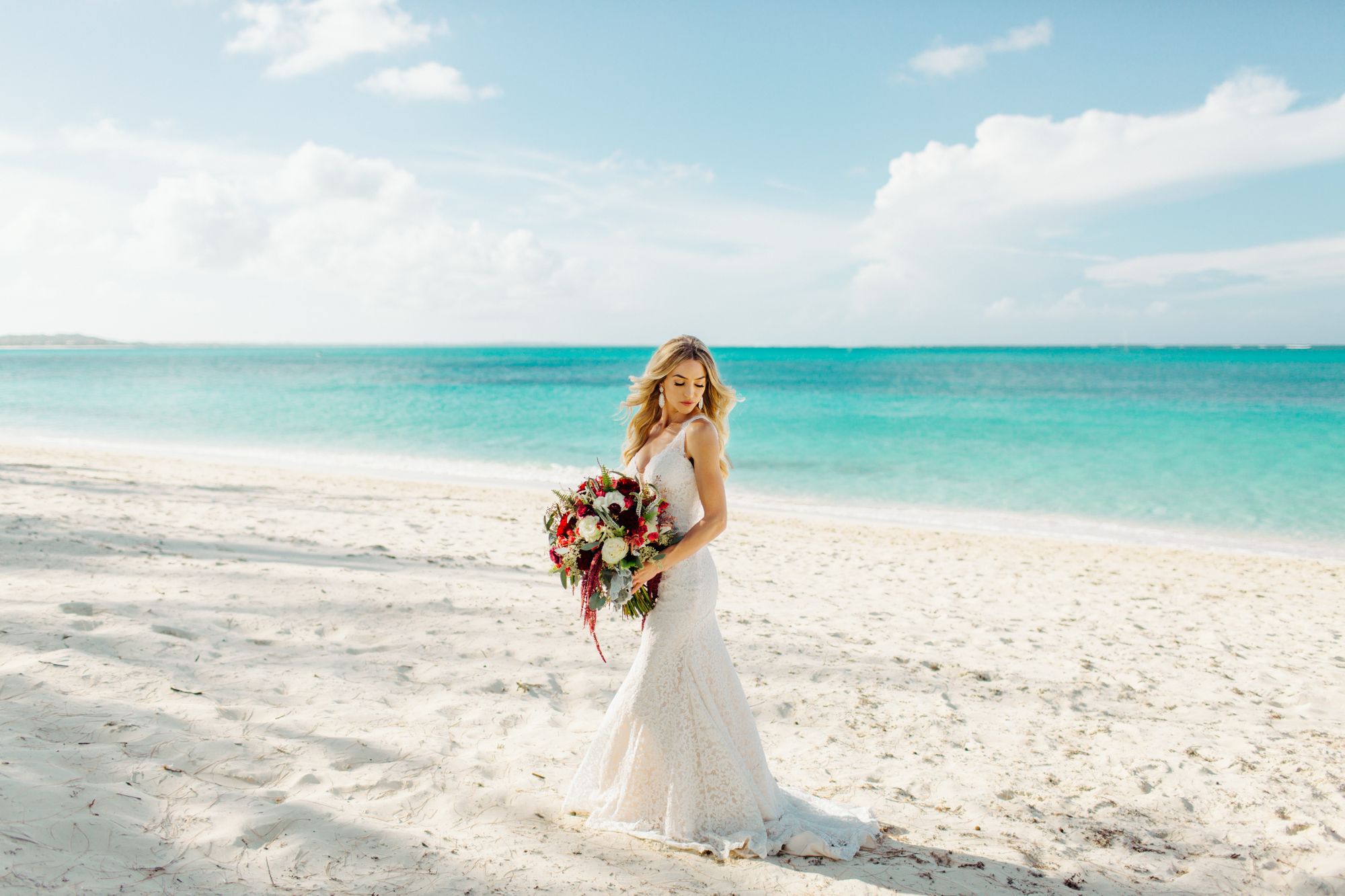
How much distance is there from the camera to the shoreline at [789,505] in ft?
43.9

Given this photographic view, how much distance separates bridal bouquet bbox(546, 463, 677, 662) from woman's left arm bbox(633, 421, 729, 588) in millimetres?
52

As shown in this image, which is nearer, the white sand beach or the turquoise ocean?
the white sand beach

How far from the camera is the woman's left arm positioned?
3.49 meters

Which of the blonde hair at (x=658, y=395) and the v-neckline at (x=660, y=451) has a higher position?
the blonde hair at (x=658, y=395)

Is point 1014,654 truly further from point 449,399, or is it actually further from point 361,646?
point 449,399

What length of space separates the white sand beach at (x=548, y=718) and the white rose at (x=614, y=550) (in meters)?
1.33

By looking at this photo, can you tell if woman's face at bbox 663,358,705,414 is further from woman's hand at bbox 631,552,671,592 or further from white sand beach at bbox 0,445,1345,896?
white sand beach at bbox 0,445,1345,896

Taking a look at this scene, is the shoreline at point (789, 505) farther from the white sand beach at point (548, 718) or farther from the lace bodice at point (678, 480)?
the lace bodice at point (678, 480)

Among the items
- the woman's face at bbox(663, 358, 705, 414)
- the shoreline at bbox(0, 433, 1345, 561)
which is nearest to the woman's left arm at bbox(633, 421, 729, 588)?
the woman's face at bbox(663, 358, 705, 414)

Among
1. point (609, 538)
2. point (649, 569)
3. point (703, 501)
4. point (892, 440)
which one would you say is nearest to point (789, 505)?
point (892, 440)

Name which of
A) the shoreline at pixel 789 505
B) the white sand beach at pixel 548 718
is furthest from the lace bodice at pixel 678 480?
the shoreline at pixel 789 505

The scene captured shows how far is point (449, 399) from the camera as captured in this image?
45031 millimetres

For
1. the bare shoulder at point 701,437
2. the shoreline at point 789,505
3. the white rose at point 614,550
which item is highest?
the bare shoulder at point 701,437

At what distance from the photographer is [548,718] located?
204 inches
